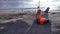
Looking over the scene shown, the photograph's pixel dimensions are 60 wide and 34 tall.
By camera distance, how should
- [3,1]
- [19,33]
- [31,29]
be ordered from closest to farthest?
[19,33]
[31,29]
[3,1]

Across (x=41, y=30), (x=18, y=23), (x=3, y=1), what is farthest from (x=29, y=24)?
(x=3, y=1)

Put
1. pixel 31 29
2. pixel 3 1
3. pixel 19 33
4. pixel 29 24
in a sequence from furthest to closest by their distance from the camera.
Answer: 1. pixel 3 1
2. pixel 29 24
3. pixel 31 29
4. pixel 19 33

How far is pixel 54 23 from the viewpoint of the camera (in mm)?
8758

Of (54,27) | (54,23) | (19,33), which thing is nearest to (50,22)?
(54,23)

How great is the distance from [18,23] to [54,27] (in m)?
1.66

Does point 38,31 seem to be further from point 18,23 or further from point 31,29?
point 18,23

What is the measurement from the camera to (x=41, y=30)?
7.50 metres

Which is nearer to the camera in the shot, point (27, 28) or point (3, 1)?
point (27, 28)

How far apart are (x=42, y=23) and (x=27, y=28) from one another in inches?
41.8

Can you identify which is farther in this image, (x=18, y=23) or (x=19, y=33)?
(x=18, y=23)

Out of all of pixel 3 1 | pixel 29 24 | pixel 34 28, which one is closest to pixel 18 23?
pixel 29 24

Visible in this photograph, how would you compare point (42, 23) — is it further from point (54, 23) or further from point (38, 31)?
point (38, 31)

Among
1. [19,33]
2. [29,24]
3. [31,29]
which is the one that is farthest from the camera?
[29,24]

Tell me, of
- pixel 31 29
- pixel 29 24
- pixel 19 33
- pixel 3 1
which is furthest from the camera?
pixel 3 1
